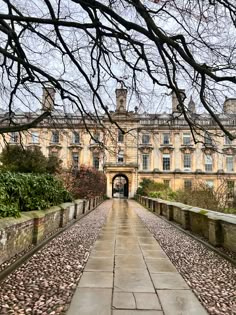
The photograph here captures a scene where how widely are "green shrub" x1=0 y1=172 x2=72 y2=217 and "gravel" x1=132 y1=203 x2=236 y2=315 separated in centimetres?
345

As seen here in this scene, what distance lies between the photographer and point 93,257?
599cm

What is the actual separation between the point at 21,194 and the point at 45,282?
3329mm

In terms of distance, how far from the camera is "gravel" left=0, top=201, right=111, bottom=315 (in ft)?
11.1

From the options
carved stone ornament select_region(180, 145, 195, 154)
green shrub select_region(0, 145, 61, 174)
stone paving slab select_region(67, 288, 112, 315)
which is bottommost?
stone paving slab select_region(67, 288, 112, 315)

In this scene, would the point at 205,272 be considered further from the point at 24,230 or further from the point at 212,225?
the point at 24,230

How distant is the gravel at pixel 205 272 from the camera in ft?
11.9

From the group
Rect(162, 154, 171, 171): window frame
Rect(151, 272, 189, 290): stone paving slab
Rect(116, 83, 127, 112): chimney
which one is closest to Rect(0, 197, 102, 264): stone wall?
Rect(151, 272, 189, 290): stone paving slab

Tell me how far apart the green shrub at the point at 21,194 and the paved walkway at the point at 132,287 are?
6.54ft

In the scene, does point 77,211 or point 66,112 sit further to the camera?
point 77,211

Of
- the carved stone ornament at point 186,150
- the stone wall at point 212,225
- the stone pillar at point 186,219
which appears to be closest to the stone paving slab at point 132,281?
the stone wall at point 212,225

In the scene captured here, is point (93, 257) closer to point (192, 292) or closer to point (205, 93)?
point (192, 292)

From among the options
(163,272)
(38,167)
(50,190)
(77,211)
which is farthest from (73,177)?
(163,272)

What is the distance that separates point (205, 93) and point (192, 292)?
3791 millimetres

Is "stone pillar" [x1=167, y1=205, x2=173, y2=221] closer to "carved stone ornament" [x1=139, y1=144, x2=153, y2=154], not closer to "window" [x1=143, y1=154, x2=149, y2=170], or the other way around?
"window" [x1=143, y1=154, x2=149, y2=170]
